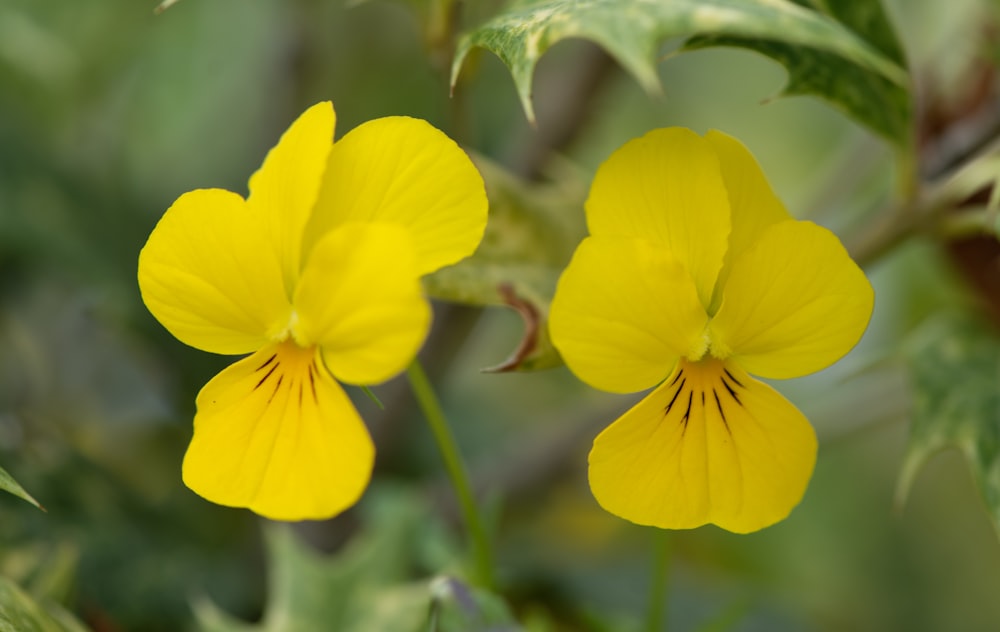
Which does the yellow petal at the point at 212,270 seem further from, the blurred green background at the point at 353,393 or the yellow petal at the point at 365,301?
the blurred green background at the point at 353,393

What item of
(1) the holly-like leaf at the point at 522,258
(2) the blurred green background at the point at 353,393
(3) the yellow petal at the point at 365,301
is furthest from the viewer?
(2) the blurred green background at the point at 353,393

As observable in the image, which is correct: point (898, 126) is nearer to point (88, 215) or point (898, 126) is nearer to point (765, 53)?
point (765, 53)

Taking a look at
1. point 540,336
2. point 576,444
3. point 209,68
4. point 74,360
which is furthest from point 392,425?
point 209,68

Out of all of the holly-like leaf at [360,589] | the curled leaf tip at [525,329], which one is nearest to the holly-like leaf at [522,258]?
the curled leaf tip at [525,329]

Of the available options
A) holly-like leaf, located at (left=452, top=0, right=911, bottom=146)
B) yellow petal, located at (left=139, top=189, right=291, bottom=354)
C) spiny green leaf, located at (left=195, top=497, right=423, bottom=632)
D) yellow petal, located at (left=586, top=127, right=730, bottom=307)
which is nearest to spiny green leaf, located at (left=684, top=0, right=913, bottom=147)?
holly-like leaf, located at (left=452, top=0, right=911, bottom=146)

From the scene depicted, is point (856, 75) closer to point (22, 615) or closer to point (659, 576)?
point (659, 576)

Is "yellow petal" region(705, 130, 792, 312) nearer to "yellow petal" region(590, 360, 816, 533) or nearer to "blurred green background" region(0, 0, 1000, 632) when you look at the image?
"yellow petal" region(590, 360, 816, 533)
